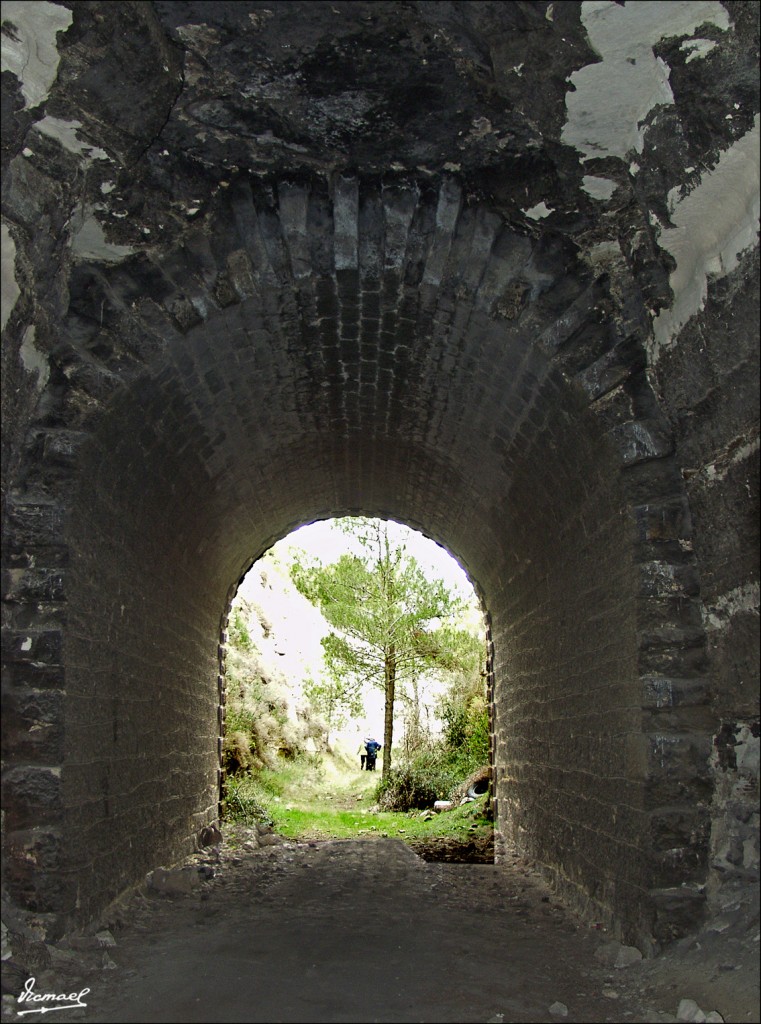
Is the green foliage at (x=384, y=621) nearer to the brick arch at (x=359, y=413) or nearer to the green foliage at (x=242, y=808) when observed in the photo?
the green foliage at (x=242, y=808)

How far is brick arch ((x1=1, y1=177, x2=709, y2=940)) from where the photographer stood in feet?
15.3

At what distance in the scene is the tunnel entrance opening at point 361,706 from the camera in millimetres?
12719

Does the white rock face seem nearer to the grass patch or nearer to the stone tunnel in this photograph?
the stone tunnel

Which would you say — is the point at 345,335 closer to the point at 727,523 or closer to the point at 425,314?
the point at 425,314

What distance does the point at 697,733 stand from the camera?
15.0 feet

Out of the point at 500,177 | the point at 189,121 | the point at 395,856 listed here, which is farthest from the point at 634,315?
the point at 395,856

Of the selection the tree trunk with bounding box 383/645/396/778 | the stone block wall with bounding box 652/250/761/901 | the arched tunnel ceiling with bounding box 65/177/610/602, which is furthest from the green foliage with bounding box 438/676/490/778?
the stone block wall with bounding box 652/250/761/901

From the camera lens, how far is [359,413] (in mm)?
7316

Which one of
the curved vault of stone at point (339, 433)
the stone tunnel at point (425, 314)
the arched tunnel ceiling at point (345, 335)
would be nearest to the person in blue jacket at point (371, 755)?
the curved vault of stone at point (339, 433)

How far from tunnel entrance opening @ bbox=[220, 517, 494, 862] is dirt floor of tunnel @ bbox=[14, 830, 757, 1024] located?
10.4 ft

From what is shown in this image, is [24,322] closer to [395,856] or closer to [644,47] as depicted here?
[644,47]

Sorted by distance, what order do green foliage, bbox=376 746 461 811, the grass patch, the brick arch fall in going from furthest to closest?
green foliage, bbox=376 746 461 811 → the grass patch → the brick arch

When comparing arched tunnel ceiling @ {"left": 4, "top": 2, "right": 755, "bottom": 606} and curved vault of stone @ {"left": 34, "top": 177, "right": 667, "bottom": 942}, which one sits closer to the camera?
arched tunnel ceiling @ {"left": 4, "top": 2, "right": 755, "bottom": 606}

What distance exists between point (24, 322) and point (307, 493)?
16.7 feet
